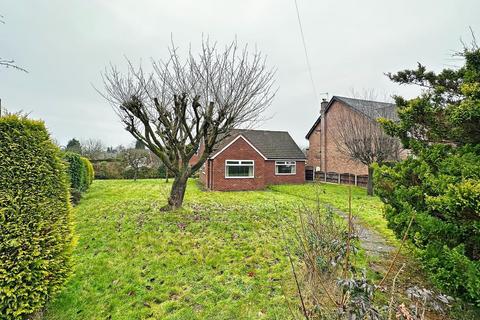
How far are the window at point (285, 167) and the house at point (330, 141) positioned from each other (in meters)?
3.61

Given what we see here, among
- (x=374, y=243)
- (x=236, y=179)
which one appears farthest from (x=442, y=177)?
(x=236, y=179)

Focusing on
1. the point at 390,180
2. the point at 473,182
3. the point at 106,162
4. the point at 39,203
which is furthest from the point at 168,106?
the point at 106,162

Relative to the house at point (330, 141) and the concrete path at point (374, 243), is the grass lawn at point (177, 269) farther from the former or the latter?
the house at point (330, 141)

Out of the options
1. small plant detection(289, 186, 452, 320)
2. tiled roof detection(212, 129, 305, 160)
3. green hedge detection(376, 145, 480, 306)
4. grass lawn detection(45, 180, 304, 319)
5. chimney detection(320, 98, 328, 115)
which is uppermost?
chimney detection(320, 98, 328, 115)

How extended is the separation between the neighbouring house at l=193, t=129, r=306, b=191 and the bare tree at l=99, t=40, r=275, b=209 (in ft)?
22.3

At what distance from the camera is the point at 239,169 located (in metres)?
17.7

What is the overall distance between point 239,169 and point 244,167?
402 millimetres

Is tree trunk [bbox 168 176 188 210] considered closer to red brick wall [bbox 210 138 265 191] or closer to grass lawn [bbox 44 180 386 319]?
grass lawn [bbox 44 180 386 319]

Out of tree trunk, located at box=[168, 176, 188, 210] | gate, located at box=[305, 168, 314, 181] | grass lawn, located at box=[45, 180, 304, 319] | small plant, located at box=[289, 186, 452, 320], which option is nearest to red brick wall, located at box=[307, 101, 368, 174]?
gate, located at box=[305, 168, 314, 181]

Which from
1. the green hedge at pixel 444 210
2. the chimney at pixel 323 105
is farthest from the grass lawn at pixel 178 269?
the chimney at pixel 323 105

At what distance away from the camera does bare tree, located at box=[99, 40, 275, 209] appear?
8336mm

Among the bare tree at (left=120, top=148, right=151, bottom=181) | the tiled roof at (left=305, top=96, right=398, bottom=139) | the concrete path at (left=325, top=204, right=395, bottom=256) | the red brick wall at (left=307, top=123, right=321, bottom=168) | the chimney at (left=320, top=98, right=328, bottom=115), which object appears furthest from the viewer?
the red brick wall at (left=307, top=123, right=321, bottom=168)

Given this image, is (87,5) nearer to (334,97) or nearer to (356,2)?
(356,2)

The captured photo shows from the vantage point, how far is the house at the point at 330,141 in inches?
786
